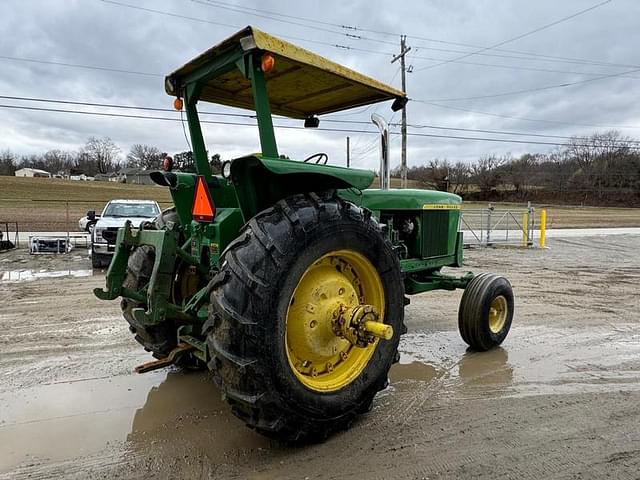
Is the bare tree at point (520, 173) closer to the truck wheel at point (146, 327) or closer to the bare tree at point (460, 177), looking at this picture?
the bare tree at point (460, 177)

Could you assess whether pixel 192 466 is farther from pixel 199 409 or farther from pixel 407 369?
pixel 407 369

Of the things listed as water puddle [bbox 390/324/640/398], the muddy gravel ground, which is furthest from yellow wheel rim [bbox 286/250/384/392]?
water puddle [bbox 390/324/640/398]

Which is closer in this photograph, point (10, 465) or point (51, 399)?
point (10, 465)

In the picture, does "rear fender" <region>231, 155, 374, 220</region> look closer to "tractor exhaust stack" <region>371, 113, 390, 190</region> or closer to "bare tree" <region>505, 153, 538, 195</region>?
"tractor exhaust stack" <region>371, 113, 390, 190</region>

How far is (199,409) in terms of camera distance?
3064mm

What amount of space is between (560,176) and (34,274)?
221 feet

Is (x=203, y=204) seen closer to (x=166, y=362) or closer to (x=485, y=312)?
(x=166, y=362)

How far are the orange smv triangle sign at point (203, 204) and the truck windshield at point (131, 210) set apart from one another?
915 centimetres

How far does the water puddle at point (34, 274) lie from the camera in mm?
8141

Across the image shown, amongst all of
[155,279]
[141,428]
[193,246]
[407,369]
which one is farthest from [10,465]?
[407,369]

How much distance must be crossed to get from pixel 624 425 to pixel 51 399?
3911mm

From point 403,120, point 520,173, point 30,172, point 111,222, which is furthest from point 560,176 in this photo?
point 30,172

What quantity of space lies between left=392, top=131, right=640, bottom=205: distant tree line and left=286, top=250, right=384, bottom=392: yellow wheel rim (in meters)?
53.1

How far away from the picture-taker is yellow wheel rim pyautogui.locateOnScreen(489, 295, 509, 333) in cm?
448
